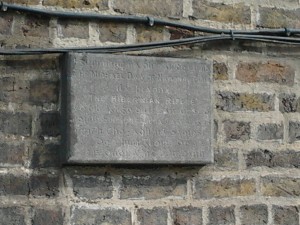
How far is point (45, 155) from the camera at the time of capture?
2834 millimetres

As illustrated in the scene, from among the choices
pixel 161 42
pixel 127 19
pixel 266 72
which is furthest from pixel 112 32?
pixel 266 72

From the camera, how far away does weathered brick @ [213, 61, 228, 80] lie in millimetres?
3070

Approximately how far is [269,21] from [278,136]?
0.44 m

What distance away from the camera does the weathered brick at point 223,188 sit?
3.00 m

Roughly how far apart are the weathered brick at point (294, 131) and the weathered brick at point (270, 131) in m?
0.04

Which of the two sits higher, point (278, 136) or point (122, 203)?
point (278, 136)

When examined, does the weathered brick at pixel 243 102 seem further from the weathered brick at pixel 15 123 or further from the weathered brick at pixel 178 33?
the weathered brick at pixel 15 123

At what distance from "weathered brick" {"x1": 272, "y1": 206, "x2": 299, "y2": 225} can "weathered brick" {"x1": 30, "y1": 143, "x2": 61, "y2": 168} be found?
2.77 ft

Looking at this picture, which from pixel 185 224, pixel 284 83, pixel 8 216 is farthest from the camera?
pixel 284 83

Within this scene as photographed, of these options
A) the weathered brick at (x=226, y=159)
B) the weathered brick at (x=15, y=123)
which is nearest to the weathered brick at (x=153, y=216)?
the weathered brick at (x=226, y=159)

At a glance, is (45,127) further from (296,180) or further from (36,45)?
(296,180)

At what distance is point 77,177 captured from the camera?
2857 mm

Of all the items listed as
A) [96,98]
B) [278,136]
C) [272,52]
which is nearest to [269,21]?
[272,52]

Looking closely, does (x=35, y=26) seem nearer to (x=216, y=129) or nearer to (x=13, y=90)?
(x=13, y=90)
